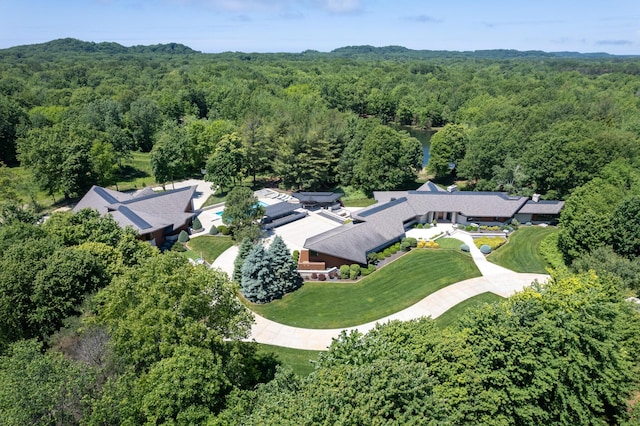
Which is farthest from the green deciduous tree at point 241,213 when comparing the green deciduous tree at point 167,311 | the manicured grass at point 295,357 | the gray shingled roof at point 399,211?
the green deciduous tree at point 167,311

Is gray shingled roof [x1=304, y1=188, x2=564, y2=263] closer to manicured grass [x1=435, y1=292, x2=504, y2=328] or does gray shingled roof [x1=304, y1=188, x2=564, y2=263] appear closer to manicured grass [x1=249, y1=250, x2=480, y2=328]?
manicured grass [x1=249, y1=250, x2=480, y2=328]

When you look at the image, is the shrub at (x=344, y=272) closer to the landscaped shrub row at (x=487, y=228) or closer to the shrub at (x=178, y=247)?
the landscaped shrub row at (x=487, y=228)

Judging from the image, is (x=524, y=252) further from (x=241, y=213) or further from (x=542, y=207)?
(x=241, y=213)

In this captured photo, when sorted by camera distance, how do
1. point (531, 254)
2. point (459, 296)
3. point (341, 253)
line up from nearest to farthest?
1. point (459, 296)
2. point (341, 253)
3. point (531, 254)

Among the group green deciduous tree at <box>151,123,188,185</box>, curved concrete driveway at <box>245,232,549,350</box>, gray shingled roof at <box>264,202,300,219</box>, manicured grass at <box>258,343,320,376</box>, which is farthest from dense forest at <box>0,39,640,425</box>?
gray shingled roof at <box>264,202,300,219</box>

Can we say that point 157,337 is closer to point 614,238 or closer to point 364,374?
point 364,374

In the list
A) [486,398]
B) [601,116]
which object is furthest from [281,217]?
[601,116]
